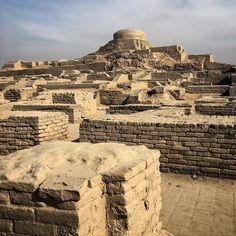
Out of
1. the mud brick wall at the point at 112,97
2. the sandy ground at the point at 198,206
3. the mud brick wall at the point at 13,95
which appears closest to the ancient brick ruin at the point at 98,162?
the sandy ground at the point at 198,206

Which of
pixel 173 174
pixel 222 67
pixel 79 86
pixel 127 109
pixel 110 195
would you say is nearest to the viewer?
pixel 110 195

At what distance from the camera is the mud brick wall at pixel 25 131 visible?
680 centimetres

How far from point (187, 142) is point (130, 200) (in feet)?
10.4

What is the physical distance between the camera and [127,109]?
967 cm

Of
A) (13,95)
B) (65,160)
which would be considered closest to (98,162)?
(65,160)

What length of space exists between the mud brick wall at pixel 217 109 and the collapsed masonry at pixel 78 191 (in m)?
A: 6.36

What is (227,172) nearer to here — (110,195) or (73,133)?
(110,195)

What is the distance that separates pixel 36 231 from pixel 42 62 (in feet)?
149

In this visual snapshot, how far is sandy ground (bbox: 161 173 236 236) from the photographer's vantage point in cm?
397

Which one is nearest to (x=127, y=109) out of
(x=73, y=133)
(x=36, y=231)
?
(x=73, y=133)

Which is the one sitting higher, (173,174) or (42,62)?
(42,62)

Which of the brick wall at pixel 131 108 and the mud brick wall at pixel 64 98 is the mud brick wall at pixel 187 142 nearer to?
the brick wall at pixel 131 108

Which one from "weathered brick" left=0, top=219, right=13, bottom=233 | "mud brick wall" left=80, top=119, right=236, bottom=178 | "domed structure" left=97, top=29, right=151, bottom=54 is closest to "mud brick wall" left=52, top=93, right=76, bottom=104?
"mud brick wall" left=80, top=119, right=236, bottom=178

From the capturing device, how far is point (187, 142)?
19.1ft
